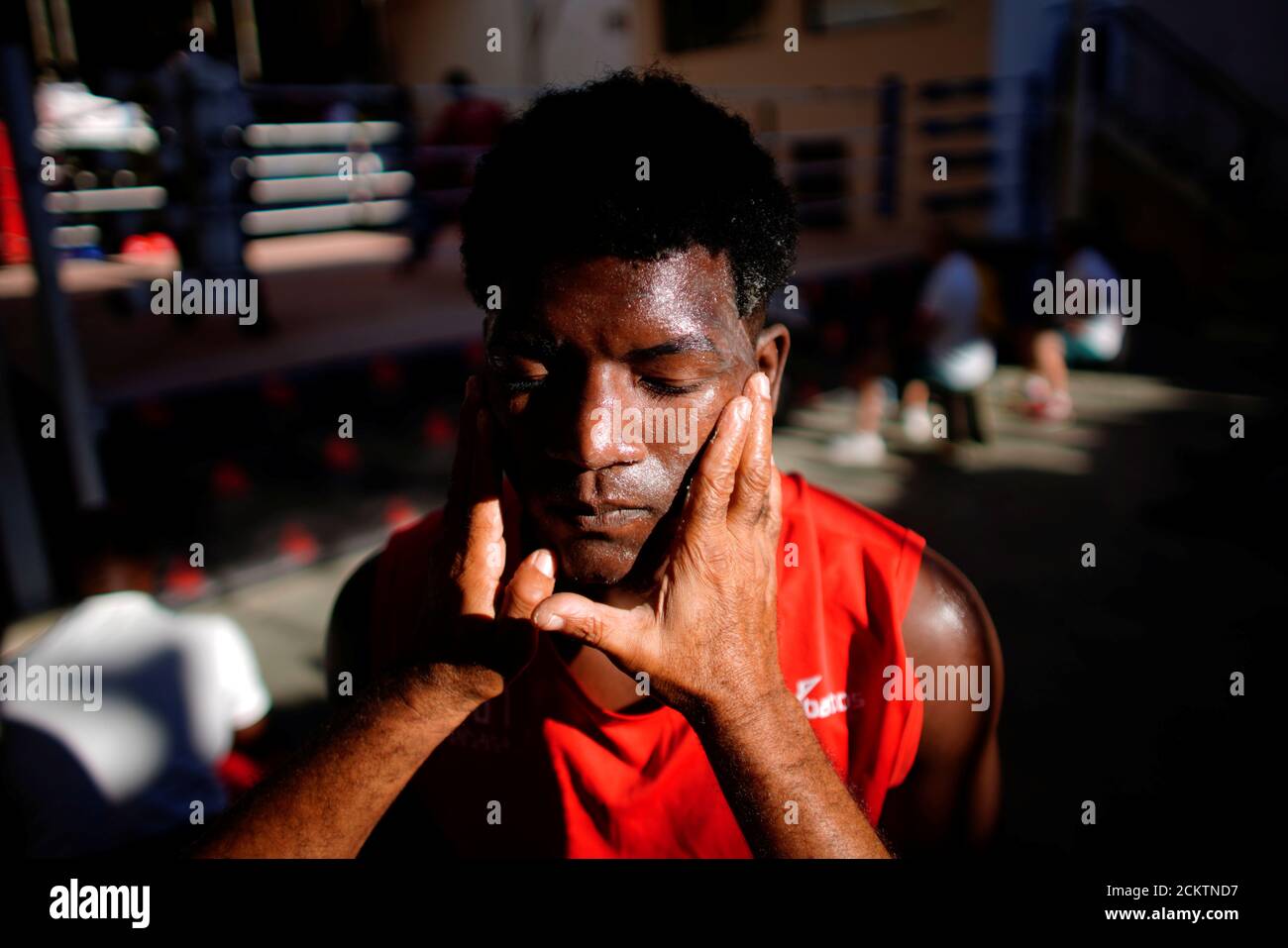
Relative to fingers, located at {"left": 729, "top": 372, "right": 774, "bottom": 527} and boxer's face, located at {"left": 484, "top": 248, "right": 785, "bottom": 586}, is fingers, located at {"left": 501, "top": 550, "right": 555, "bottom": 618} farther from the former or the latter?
fingers, located at {"left": 729, "top": 372, "right": 774, "bottom": 527}

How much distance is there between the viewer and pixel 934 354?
6070mm

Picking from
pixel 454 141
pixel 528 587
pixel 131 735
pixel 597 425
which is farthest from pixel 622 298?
pixel 454 141

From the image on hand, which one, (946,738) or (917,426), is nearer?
(946,738)

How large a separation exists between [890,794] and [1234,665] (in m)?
2.84

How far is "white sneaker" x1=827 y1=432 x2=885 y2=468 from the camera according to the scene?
5.84 meters

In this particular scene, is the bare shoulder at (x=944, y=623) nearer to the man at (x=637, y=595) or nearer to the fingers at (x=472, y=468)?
the man at (x=637, y=595)

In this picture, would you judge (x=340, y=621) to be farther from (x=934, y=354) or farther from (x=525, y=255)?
(x=934, y=354)

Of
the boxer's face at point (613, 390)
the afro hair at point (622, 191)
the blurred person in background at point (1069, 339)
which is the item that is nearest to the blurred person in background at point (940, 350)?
the blurred person in background at point (1069, 339)

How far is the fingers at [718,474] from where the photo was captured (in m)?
1.07

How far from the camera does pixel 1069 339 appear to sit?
7.08m

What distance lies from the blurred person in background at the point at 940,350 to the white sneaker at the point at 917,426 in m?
0.01

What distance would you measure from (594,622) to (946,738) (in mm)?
665

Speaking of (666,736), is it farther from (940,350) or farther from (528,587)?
(940,350)

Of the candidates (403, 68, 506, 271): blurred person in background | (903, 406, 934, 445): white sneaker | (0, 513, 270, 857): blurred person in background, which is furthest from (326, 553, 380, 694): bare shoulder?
(403, 68, 506, 271): blurred person in background
